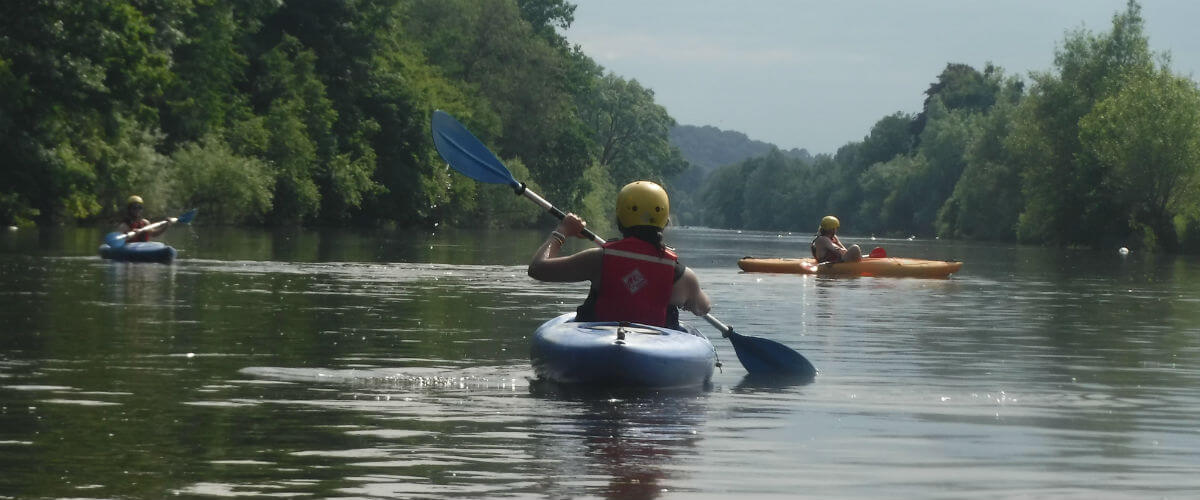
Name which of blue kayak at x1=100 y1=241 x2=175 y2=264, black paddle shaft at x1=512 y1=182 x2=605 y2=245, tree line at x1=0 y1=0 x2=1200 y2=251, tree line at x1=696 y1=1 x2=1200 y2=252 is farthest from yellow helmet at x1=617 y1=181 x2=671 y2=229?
tree line at x1=696 y1=1 x2=1200 y2=252

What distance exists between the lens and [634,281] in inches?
454

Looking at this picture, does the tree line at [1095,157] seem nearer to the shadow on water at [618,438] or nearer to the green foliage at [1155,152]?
the green foliage at [1155,152]

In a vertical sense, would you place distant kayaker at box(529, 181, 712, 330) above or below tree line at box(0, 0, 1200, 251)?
below

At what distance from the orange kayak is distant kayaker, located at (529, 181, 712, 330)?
2175 cm

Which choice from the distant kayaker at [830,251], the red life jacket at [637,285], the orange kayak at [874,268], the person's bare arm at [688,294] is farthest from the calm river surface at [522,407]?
the distant kayaker at [830,251]

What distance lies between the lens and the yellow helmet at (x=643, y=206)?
37.4ft

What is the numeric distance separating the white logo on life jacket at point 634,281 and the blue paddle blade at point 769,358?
4.89 ft

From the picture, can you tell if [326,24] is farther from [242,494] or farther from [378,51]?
[242,494]

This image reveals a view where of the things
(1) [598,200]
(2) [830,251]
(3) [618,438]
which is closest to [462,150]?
(3) [618,438]

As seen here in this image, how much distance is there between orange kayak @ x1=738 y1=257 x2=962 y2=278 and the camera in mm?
32938

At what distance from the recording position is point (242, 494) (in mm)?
6801

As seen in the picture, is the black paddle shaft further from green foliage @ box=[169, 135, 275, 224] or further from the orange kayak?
green foliage @ box=[169, 135, 275, 224]

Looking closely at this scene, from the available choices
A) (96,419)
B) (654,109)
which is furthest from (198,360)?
(654,109)

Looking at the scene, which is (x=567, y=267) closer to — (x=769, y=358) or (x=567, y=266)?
(x=567, y=266)
